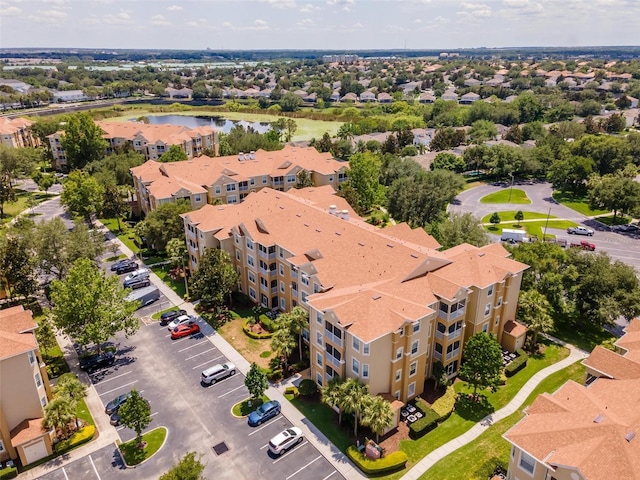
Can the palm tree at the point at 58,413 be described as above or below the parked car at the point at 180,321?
above

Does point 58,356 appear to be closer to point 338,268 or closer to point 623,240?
point 338,268

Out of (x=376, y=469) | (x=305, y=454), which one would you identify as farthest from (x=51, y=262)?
(x=376, y=469)

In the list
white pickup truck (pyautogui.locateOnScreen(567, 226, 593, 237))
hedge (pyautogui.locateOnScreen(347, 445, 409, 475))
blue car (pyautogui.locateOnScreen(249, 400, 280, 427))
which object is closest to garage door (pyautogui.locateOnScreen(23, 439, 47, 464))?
blue car (pyautogui.locateOnScreen(249, 400, 280, 427))

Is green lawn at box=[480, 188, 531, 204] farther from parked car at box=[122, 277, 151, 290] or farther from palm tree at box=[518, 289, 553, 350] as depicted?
parked car at box=[122, 277, 151, 290]

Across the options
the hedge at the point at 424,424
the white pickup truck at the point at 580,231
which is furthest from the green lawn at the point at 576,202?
the hedge at the point at 424,424

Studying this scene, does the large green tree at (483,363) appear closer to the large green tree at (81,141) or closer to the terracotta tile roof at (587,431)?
the terracotta tile roof at (587,431)

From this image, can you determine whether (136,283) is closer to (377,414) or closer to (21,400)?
(21,400)
